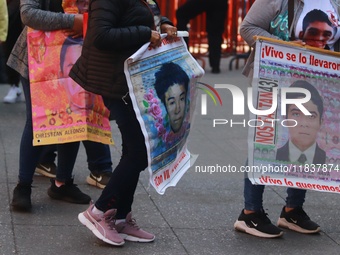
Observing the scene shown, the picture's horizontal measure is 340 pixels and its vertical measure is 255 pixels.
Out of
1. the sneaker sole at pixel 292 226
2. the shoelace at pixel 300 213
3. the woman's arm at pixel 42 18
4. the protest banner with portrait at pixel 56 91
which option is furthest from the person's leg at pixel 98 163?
the shoelace at pixel 300 213

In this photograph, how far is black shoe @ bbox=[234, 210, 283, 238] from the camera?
5605 millimetres

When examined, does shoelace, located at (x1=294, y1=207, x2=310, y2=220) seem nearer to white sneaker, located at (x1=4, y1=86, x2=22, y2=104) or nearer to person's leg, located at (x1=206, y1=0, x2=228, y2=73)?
white sneaker, located at (x1=4, y1=86, x2=22, y2=104)

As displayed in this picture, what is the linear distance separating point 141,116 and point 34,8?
135cm

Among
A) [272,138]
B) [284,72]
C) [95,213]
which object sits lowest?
[95,213]

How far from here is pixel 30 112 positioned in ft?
19.4

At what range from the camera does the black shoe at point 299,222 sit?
18.9 feet

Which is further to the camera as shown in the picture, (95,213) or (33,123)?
(33,123)

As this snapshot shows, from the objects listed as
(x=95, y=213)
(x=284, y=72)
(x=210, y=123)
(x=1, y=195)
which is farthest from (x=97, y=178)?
(x=210, y=123)

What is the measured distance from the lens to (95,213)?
205 inches

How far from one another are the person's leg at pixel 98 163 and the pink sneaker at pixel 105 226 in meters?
1.33

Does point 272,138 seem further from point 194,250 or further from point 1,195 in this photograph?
point 1,195

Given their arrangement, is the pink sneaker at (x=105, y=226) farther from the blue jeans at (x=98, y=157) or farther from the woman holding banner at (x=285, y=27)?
the blue jeans at (x=98, y=157)

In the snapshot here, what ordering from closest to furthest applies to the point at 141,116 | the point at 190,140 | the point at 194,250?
the point at 141,116 < the point at 194,250 < the point at 190,140

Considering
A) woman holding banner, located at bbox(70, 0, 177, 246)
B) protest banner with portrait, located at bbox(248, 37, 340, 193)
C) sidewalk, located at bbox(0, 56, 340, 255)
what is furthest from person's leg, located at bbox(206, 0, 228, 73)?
woman holding banner, located at bbox(70, 0, 177, 246)
